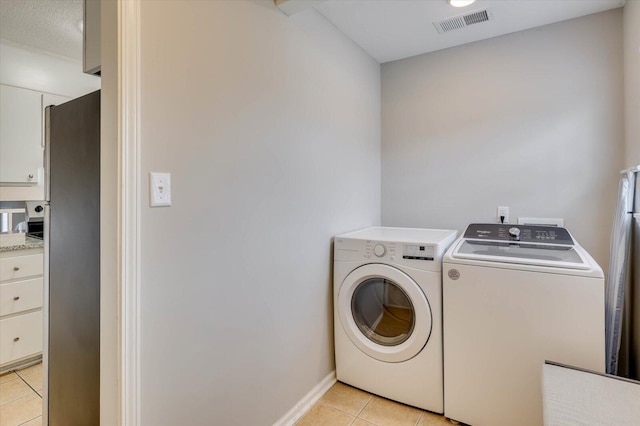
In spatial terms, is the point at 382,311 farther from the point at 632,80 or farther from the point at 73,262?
the point at 632,80

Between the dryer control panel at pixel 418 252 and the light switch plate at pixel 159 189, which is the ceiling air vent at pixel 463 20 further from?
the light switch plate at pixel 159 189

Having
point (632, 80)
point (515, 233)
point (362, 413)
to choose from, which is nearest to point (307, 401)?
point (362, 413)

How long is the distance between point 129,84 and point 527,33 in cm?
252

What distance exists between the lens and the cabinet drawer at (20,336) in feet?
7.36

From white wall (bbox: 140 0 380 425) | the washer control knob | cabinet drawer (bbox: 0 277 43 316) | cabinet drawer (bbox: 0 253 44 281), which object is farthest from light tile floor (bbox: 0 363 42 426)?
the washer control knob

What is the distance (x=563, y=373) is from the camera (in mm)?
1296

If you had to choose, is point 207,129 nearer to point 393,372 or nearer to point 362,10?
point 362,10

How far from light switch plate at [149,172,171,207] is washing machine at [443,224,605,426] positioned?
4.57 feet

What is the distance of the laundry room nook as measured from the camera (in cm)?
108

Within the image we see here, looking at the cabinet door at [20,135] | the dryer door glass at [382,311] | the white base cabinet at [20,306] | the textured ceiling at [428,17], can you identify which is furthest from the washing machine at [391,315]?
the cabinet door at [20,135]

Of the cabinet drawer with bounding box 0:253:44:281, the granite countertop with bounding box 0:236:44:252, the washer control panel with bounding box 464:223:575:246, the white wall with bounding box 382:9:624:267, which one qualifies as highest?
the white wall with bounding box 382:9:624:267

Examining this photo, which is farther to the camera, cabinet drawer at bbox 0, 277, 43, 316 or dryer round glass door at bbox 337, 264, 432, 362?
cabinet drawer at bbox 0, 277, 43, 316

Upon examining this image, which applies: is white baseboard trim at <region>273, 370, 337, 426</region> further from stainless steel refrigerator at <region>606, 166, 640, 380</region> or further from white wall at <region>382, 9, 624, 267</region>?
stainless steel refrigerator at <region>606, 166, 640, 380</region>

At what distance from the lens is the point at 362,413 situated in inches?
71.3
